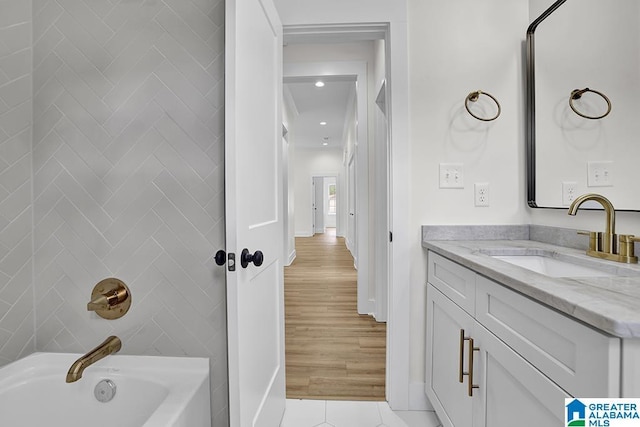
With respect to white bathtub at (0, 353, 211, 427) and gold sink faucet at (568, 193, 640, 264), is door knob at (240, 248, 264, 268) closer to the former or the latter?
white bathtub at (0, 353, 211, 427)

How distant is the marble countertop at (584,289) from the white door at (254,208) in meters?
0.77

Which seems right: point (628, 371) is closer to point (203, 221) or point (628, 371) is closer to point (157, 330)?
point (203, 221)

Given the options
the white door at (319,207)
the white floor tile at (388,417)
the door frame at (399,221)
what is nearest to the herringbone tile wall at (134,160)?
the door frame at (399,221)

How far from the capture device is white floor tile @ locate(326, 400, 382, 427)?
1600 mm

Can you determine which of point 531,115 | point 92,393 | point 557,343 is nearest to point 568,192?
point 531,115

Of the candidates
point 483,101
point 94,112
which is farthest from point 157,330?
point 483,101

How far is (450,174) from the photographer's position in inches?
67.6

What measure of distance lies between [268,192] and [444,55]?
118cm

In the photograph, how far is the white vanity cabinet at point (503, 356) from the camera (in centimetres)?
63

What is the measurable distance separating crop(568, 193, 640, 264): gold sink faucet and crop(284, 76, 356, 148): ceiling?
245 centimetres

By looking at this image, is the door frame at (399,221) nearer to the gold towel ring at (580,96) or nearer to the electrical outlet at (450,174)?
the electrical outlet at (450,174)

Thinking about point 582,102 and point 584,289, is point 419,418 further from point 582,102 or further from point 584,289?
→ point 582,102

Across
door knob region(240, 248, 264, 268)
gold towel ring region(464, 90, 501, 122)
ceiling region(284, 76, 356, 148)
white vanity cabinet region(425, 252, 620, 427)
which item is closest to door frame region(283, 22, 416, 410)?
white vanity cabinet region(425, 252, 620, 427)

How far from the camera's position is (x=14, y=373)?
4.17ft
